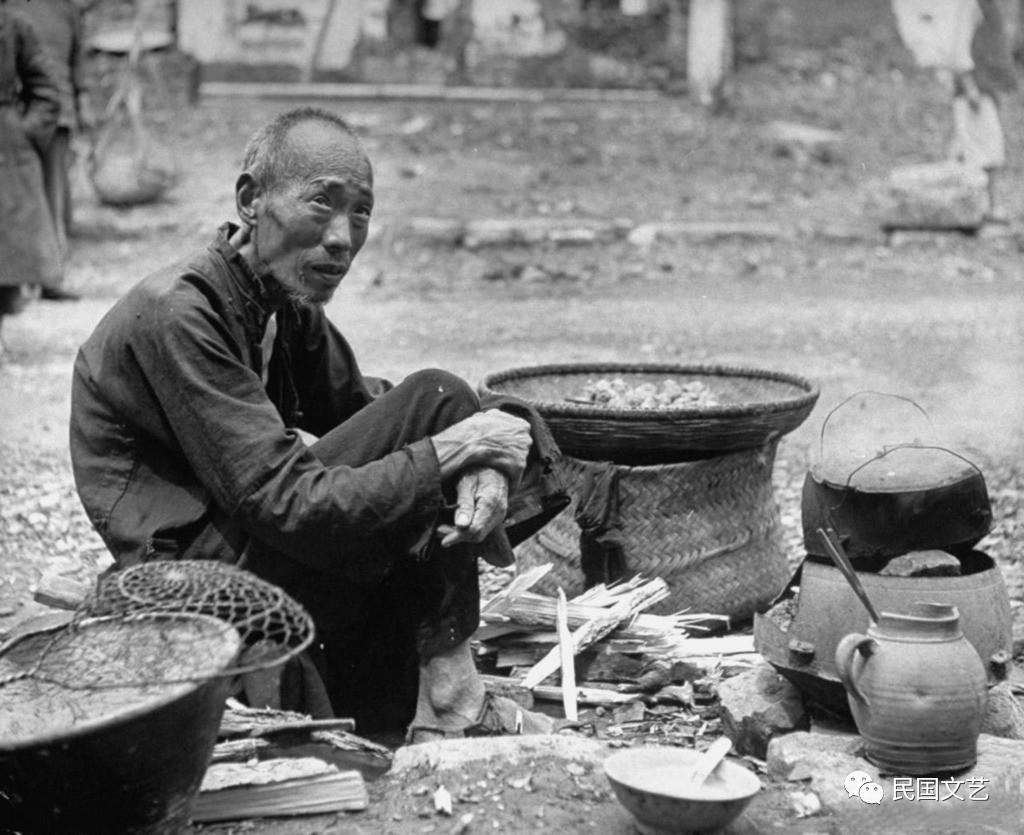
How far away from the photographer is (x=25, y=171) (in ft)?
31.4

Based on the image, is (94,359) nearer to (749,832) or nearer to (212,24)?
(749,832)

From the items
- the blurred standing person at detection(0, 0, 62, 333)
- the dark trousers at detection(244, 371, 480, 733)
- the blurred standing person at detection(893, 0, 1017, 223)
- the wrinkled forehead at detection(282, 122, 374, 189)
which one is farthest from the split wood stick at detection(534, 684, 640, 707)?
the blurred standing person at detection(893, 0, 1017, 223)

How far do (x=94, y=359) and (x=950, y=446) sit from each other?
7.85ft

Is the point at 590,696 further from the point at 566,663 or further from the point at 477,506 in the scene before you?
the point at 477,506

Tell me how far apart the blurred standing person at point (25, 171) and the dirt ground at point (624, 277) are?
40 cm

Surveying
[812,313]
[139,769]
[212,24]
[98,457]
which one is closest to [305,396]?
[98,457]

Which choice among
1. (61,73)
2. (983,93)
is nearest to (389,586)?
(61,73)

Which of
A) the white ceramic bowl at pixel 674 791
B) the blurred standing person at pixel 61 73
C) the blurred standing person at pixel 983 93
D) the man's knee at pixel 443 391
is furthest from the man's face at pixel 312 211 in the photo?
the blurred standing person at pixel 983 93

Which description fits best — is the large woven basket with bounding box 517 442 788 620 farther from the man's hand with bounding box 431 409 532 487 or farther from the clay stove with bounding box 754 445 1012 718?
the man's hand with bounding box 431 409 532 487

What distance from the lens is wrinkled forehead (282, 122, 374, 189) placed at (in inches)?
136

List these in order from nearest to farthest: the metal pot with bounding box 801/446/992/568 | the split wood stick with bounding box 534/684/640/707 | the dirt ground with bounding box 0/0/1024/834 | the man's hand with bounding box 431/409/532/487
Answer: the man's hand with bounding box 431/409/532/487 < the metal pot with bounding box 801/446/992/568 < the split wood stick with bounding box 534/684/640/707 < the dirt ground with bounding box 0/0/1024/834

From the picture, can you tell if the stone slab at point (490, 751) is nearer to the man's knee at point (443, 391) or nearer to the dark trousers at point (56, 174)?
the man's knee at point (443, 391)

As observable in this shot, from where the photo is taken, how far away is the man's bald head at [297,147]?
3.47 meters

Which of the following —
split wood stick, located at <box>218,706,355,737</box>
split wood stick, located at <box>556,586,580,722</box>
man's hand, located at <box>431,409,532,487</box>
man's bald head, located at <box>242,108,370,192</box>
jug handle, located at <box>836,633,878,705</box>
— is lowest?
split wood stick, located at <box>556,586,580,722</box>
